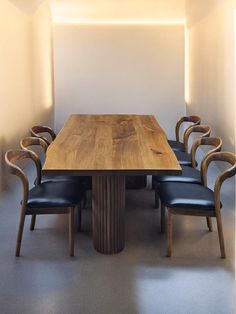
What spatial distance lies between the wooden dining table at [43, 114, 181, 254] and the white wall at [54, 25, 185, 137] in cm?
354

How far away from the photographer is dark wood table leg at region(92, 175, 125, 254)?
2557mm

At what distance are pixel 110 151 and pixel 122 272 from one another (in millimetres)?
870

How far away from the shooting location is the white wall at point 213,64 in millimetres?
4000

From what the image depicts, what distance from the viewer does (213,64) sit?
4.79 meters

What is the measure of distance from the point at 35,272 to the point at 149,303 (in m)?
0.80

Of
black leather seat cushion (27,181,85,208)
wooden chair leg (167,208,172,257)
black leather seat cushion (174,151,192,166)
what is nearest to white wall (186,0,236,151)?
black leather seat cushion (174,151,192,166)

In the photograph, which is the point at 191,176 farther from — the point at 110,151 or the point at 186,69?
the point at 186,69

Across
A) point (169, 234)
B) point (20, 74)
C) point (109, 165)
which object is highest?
point (20, 74)

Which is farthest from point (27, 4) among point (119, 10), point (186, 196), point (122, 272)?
point (122, 272)

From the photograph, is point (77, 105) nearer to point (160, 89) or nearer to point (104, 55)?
point (104, 55)

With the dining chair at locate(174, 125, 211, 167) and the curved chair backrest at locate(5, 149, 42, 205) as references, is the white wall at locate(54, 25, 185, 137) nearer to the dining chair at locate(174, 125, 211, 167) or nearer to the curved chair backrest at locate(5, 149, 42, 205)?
the dining chair at locate(174, 125, 211, 167)

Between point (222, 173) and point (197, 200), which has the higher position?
point (222, 173)

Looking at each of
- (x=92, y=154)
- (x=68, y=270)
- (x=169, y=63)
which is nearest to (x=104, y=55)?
(x=169, y=63)

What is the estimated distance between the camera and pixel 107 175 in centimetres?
232
